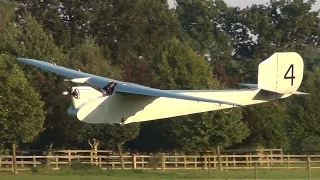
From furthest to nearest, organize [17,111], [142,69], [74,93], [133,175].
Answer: [142,69] → [17,111] → [133,175] → [74,93]

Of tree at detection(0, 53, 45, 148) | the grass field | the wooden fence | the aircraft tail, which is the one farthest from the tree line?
the aircraft tail

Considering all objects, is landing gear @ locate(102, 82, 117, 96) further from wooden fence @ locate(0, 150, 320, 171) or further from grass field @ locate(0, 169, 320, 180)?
wooden fence @ locate(0, 150, 320, 171)

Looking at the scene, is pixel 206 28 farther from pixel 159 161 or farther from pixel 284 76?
pixel 284 76

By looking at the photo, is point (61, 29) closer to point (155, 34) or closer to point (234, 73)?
point (155, 34)

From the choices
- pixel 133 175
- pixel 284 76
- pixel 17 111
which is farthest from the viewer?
pixel 17 111

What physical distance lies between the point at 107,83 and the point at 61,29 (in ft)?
162

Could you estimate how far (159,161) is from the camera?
58.4 metres

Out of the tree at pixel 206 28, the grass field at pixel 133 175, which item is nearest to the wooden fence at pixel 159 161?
the grass field at pixel 133 175

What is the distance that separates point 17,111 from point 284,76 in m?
17.9

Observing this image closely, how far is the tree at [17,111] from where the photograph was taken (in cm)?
5500

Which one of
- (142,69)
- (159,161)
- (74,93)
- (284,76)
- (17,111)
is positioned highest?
(142,69)

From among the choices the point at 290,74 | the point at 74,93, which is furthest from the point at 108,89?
the point at 290,74

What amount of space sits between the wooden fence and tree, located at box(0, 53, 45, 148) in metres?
1.39

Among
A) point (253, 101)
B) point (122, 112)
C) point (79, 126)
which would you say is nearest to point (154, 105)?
point (122, 112)
